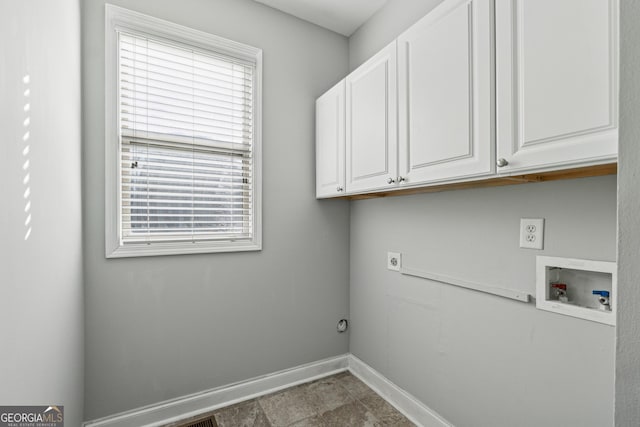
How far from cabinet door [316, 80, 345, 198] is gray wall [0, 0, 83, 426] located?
1.36 meters

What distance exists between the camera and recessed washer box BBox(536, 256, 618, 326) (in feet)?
3.40

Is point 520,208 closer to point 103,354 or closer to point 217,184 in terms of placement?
point 217,184

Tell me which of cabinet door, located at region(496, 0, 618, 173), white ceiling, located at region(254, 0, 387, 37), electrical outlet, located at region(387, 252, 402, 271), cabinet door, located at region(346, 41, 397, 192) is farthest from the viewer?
white ceiling, located at region(254, 0, 387, 37)

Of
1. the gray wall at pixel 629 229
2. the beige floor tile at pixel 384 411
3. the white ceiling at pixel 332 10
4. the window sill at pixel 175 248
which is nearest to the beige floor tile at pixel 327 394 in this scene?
the beige floor tile at pixel 384 411

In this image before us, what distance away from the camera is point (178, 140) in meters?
1.79

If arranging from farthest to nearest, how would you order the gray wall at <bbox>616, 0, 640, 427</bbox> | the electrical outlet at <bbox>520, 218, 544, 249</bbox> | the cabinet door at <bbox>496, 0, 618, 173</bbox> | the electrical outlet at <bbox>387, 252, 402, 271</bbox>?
the electrical outlet at <bbox>387, 252, 402, 271</bbox> → the electrical outlet at <bbox>520, 218, 544, 249</bbox> → the cabinet door at <bbox>496, 0, 618, 173</bbox> → the gray wall at <bbox>616, 0, 640, 427</bbox>

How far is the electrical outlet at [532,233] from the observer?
1210 mm

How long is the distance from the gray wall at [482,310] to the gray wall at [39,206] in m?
1.64

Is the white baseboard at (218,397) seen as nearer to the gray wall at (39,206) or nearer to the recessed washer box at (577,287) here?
the gray wall at (39,206)

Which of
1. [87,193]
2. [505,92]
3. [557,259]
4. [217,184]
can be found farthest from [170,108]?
[557,259]

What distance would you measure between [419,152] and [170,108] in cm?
145

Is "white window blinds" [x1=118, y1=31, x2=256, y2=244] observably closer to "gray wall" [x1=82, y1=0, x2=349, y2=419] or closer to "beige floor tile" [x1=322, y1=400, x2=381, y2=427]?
"gray wall" [x1=82, y1=0, x2=349, y2=419]

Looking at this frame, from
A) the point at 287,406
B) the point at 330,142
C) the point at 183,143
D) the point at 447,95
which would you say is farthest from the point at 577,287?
the point at 183,143

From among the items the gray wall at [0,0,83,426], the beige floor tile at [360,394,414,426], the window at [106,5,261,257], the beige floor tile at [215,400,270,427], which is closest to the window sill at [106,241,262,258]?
the window at [106,5,261,257]
